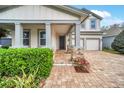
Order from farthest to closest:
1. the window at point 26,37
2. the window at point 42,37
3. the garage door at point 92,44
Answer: the garage door at point 92,44, the window at point 42,37, the window at point 26,37

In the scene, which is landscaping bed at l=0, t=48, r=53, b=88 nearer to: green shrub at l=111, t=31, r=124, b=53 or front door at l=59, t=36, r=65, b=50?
green shrub at l=111, t=31, r=124, b=53

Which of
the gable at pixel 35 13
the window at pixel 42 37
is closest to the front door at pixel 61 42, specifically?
the window at pixel 42 37

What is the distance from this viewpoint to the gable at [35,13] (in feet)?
47.6

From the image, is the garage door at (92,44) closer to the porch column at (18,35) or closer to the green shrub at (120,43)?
the green shrub at (120,43)

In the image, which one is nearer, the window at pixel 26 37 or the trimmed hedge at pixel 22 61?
the trimmed hedge at pixel 22 61

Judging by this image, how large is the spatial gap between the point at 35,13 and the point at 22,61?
6.85 metres

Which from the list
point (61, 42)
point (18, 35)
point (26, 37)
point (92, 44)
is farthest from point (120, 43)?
point (18, 35)

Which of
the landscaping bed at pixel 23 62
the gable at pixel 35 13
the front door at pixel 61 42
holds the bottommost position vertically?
the landscaping bed at pixel 23 62

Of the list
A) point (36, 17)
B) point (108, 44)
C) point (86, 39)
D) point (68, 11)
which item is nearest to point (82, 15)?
point (68, 11)

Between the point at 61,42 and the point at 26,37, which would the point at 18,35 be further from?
the point at 61,42

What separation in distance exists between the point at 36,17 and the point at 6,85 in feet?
27.5

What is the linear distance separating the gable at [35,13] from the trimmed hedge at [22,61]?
653 centimetres

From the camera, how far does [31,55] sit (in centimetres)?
832
